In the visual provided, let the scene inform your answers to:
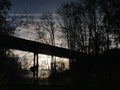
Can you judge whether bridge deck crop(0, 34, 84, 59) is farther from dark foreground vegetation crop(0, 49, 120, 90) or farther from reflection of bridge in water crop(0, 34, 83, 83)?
dark foreground vegetation crop(0, 49, 120, 90)

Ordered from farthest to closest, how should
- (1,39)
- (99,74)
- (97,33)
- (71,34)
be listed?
1. (71,34)
2. (97,33)
3. (99,74)
4. (1,39)

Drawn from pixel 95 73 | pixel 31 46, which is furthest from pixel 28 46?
pixel 95 73

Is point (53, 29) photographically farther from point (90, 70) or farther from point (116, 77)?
point (116, 77)

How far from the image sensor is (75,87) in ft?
93.0

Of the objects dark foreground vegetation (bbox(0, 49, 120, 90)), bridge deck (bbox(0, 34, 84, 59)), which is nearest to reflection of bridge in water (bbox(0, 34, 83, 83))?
bridge deck (bbox(0, 34, 84, 59))

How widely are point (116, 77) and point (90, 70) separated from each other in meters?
3.93

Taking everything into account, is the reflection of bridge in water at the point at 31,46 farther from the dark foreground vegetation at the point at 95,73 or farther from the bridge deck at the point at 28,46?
the dark foreground vegetation at the point at 95,73

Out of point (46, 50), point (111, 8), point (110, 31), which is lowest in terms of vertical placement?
point (46, 50)

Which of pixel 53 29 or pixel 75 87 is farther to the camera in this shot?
pixel 53 29

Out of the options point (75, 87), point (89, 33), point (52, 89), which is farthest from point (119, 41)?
point (52, 89)

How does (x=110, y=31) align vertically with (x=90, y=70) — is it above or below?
above

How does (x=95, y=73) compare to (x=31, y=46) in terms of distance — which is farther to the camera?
(x=95, y=73)

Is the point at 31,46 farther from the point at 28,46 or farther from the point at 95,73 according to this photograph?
the point at 95,73

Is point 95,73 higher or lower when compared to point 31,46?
lower
